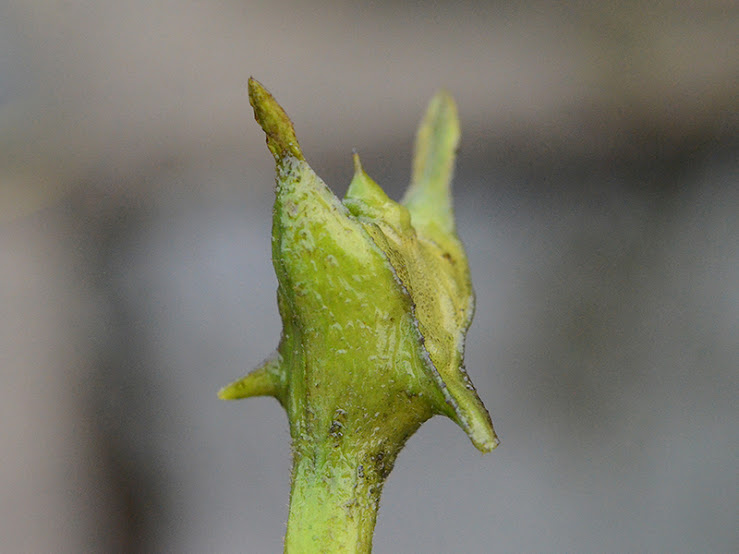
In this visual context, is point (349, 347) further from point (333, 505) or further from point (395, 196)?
point (395, 196)

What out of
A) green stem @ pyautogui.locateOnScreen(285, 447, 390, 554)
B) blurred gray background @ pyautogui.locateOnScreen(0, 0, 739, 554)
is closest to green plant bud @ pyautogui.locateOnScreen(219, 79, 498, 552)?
green stem @ pyautogui.locateOnScreen(285, 447, 390, 554)

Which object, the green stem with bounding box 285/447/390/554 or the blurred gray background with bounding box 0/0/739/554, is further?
the blurred gray background with bounding box 0/0/739/554

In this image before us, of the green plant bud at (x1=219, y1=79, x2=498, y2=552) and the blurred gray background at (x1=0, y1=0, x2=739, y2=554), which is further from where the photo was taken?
the blurred gray background at (x1=0, y1=0, x2=739, y2=554)

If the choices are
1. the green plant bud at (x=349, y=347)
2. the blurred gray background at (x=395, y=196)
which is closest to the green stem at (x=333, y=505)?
the green plant bud at (x=349, y=347)

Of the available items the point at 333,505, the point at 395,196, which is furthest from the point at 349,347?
the point at 395,196

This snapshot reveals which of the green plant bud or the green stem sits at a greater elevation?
the green plant bud

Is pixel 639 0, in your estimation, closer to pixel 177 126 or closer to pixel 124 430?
pixel 177 126

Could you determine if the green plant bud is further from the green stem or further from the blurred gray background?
the blurred gray background

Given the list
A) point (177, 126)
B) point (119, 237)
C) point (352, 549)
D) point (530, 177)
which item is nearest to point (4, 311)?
point (119, 237)
